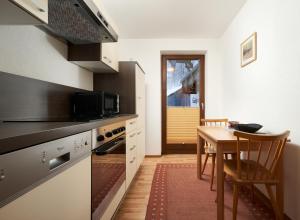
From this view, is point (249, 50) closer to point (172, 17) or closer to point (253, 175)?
point (172, 17)

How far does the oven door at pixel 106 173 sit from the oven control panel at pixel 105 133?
3 centimetres

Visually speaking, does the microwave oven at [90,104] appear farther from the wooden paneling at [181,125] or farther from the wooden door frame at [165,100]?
the wooden paneling at [181,125]

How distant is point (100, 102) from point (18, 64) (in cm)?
84

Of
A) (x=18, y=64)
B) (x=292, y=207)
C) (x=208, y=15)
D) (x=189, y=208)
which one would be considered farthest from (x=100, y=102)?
(x=208, y=15)

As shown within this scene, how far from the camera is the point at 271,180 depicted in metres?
1.67

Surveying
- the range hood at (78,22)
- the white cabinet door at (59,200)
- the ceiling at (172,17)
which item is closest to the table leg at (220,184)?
the white cabinet door at (59,200)

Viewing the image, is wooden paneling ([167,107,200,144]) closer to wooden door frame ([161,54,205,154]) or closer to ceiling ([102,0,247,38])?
wooden door frame ([161,54,205,154])

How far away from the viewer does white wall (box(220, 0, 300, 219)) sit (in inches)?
69.3

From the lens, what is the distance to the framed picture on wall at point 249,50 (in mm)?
2525

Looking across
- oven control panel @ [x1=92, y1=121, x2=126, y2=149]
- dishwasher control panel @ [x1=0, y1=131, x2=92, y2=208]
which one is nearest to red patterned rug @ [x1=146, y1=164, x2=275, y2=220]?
oven control panel @ [x1=92, y1=121, x2=126, y2=149]

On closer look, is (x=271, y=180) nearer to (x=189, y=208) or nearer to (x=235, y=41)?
(x=189, y=208)

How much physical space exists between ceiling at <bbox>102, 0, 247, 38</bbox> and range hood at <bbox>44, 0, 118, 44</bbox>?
1.14m

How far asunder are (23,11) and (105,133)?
0.86 metres

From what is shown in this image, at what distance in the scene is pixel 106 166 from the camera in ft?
5.07
